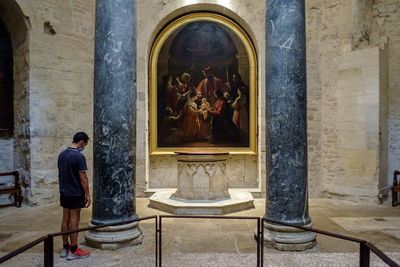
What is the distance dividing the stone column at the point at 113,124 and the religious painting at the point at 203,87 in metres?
3.95

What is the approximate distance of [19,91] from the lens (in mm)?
7203

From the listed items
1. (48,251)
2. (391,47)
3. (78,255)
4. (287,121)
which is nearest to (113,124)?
(78,255)

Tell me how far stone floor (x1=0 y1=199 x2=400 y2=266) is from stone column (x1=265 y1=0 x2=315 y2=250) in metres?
0.39

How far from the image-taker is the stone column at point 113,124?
439 centimetres

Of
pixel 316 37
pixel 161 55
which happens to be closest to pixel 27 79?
pixel 161 55

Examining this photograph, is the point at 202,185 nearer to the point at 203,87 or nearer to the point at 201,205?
the point at 201,205

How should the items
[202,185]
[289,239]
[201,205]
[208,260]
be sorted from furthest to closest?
[202,185]
[201,205]
[289,239]
[208,260]

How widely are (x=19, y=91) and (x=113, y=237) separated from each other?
453cm

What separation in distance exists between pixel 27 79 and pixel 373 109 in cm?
713

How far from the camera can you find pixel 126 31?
4.53 metres

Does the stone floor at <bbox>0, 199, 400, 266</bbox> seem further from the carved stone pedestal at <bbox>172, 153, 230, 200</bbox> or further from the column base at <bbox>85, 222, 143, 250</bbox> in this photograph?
the carved stone pedestal at <bbox>172, 153, 230, 200</bbox>

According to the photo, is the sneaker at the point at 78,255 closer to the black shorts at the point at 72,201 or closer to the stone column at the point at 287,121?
the black shorts at the point at 72,201

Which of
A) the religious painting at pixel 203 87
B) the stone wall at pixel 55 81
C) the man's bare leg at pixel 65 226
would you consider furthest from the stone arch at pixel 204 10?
the man's bare leg at pixel 65 226

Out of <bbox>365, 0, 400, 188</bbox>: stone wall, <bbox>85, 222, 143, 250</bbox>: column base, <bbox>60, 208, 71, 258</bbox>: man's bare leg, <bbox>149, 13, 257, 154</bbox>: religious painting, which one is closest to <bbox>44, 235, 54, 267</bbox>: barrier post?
<bbox>60, 208, 71, 258</bbox>: man's bare leg
